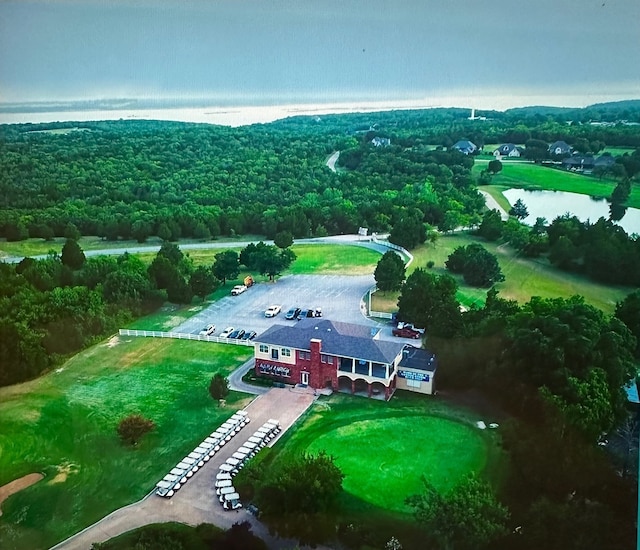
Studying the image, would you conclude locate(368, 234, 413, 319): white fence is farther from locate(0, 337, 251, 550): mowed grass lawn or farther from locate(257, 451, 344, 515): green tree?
locate(257, 451, 344, 515): green tree

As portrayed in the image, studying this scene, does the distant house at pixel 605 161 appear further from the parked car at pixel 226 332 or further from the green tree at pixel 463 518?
the parked car at pixel 226 332

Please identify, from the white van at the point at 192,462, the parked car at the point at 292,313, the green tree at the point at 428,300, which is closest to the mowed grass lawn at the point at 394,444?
the white van at the point at 192,462

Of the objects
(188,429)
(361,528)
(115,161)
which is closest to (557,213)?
(361,528)

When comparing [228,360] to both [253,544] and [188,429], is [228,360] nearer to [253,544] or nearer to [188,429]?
[188,429]

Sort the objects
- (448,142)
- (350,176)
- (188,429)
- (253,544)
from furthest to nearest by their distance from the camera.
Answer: (350,176) < (448,142) < (188,429) < (253,544)

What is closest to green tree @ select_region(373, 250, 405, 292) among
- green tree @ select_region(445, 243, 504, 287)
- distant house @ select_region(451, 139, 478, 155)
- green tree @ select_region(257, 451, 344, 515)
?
green tree @ select_region(445, 243, 504, 287)

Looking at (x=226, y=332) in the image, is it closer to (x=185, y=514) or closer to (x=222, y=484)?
(x=222, y=484)
